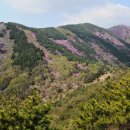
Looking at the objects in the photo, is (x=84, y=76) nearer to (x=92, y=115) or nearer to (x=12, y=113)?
(x=92, y=115)

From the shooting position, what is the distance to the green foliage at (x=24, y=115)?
202 feet

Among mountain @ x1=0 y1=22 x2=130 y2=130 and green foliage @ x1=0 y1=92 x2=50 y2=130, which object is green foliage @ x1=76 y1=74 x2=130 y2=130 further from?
green foliage @ x1=0 y1=92 x2=50 y2=130

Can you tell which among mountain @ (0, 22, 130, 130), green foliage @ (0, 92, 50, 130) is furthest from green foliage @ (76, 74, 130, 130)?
green foliage @ (0, 92, 50, 130)

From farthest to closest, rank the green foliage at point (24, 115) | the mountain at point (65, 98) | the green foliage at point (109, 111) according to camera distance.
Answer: the green foliage at point (109, 111), the mountain at point (65, 98), the green foliage at point (24, 115)

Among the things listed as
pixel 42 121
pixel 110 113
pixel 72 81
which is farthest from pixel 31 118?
pixel 72 81

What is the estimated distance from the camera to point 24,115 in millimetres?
62344

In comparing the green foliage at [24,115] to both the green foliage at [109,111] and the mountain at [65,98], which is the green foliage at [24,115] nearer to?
the mountain at [65,98]

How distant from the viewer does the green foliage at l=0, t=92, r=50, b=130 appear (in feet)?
202

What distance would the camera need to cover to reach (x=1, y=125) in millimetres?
61250

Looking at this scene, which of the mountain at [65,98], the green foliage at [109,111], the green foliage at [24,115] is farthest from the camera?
the green foliage at [109,111]

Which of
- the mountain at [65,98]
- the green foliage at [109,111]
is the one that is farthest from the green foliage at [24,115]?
the green foliage at [109,111]

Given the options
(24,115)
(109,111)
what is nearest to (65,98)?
(109,111)

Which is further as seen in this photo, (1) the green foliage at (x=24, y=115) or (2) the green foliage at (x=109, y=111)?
(2) the green foliage at (x=109, y=111)

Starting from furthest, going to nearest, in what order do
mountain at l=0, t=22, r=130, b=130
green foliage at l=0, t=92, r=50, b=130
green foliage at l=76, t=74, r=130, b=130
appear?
green foliage at l=76, t=74, r=130, b=130
mountain at l=0, t=22, r=130, b=130
green foliage at l=0, t=92, r=50, b=130
